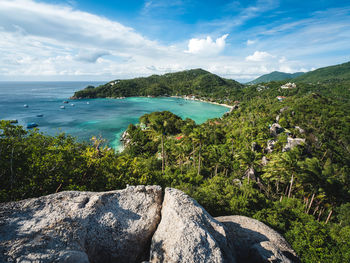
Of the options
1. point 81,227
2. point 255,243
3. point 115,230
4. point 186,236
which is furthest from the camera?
point 255,243

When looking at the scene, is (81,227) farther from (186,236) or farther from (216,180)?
(216,180)

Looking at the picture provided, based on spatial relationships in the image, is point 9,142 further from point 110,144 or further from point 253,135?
point 253,135

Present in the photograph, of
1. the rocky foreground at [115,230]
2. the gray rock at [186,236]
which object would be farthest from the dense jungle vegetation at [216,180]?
the gray rock at [186,236]

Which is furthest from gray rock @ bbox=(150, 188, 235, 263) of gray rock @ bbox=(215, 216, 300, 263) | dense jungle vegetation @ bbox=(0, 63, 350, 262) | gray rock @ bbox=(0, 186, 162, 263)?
dense jungle vegetation @ bbox=(0, 63, 350, 262)

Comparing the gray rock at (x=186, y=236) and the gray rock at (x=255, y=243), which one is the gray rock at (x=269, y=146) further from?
the gray rock at (x=186, y=236)

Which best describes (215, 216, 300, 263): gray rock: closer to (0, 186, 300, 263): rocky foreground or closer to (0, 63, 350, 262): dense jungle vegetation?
(0, 186, 300, 263): rocky foreground

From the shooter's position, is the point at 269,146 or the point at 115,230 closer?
the point at 115,230

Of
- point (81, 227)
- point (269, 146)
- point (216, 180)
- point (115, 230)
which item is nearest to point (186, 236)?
point (115, 230)

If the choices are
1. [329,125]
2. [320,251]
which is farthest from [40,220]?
[329,125]
